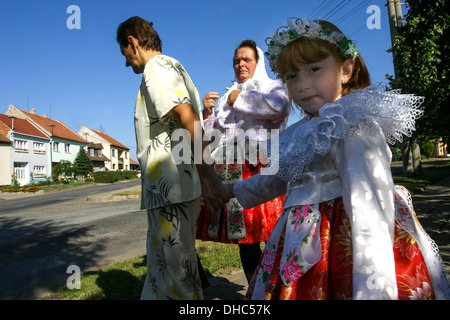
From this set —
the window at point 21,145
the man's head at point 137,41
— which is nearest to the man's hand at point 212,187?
the man's head at point 137,41

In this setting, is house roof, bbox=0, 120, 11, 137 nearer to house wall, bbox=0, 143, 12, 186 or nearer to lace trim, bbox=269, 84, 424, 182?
house wall, bbox=0, 143, 12, 186

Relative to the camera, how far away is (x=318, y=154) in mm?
1350

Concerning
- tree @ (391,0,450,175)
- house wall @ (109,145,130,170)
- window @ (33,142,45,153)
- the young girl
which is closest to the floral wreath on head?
the young girl

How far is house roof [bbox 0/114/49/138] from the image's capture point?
38.4 meters

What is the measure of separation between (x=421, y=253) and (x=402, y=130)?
44cm

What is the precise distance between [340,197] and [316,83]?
0.49 metres

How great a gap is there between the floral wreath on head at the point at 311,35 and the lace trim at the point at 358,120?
9.4 inches

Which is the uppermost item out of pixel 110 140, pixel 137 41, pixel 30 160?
pixel 110 140

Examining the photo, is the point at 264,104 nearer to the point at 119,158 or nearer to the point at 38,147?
the point at 38,147

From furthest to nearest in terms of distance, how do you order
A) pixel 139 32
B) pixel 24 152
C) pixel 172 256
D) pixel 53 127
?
pixel 53 127 → pixel 24 152 → pixel 139 32 → pixel 172 256

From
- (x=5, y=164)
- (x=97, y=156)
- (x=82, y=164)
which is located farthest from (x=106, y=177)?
(x=97, y=156)

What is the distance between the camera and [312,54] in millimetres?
1453
